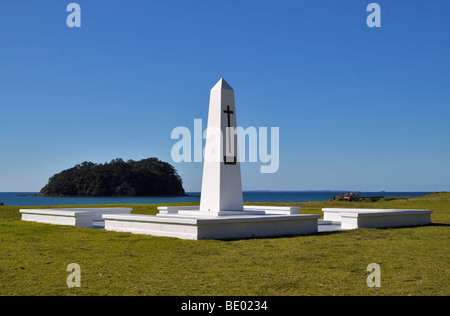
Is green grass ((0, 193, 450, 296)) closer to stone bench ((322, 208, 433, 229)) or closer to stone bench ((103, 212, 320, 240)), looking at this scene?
stone bench ((103, 212, 320, 240))

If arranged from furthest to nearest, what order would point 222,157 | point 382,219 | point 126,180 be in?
point 126,180 → point 382,219 → point 222,157

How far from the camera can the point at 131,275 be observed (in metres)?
8.03

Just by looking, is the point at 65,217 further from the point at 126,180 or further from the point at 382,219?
the point at 126,180

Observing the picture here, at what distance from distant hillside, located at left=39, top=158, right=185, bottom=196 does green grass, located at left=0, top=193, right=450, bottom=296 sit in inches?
3467

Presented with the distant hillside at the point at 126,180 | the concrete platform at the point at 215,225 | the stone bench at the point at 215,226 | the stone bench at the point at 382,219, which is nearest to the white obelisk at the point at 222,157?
the concrete platform at the point at 215,225

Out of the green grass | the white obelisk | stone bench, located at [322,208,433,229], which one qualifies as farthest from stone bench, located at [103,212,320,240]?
stone bench, located at [322,208,433,229]

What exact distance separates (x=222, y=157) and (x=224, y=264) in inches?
280

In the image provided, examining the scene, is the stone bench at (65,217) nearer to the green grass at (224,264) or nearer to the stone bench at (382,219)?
the green grass at (224,264)

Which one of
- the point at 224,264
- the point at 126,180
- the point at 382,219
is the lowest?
the point at 224,264

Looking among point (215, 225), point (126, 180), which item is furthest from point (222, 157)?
point (126, 180)

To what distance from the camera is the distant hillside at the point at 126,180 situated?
101562 millimetres

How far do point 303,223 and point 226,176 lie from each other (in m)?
3.06

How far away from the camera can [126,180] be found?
10238 centimetres
